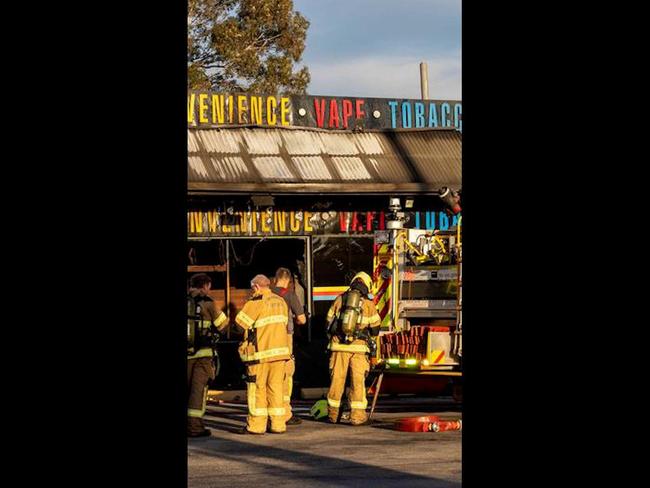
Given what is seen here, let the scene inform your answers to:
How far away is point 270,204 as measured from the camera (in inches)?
902

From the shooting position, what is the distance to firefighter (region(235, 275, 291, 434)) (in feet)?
53.0

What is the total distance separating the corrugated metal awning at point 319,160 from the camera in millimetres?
22406

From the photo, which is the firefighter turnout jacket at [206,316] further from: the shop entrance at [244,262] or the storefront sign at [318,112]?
the storefront sign at [318,112]

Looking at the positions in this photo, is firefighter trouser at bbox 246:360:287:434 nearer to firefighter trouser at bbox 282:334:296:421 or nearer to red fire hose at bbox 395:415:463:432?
firefighter trouser at bbox 282:334:296:421

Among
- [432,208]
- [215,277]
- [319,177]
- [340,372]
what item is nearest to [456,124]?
[432,208]

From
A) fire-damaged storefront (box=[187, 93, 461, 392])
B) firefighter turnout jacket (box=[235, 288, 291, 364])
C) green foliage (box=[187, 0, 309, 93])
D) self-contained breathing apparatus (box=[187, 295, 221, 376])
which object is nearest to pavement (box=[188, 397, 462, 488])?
firefighter turnout jacket (box=[235, 288, 291, 364])

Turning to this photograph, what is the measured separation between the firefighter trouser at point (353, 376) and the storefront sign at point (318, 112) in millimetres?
6881

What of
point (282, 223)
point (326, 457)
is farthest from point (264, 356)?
point (282, 223)

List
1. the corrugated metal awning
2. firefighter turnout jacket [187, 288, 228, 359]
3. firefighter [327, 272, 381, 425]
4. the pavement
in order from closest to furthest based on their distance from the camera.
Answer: the pavement < firefighter turnout jacket [187, 288, 228, 359] < firefighter [327, 272, 381, 425] < the corrugated metal awning

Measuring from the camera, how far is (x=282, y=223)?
23344mm

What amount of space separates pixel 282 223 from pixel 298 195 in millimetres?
729

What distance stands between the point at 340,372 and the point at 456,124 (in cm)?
987

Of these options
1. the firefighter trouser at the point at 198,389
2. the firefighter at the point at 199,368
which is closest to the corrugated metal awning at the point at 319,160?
the firefighter at the point at 199,368

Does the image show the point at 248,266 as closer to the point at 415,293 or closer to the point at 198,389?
the point at 415,293
